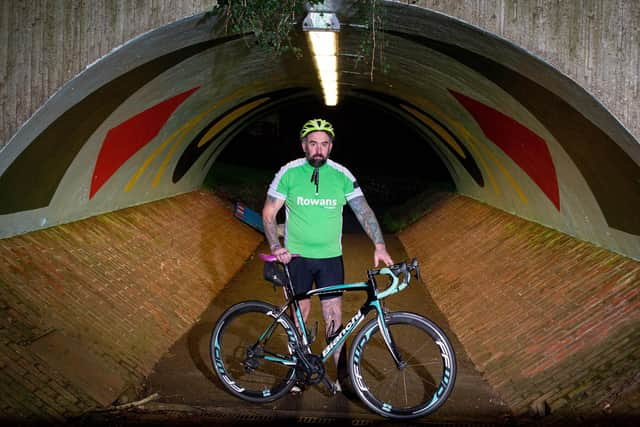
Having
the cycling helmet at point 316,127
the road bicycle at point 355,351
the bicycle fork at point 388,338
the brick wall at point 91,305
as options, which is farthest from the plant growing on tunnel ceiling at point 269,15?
the brick wall at point 91,305

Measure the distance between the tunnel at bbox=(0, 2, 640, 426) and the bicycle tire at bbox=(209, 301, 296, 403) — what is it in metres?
0.87

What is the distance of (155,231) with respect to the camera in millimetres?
10938

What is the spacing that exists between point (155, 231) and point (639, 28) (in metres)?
7.11

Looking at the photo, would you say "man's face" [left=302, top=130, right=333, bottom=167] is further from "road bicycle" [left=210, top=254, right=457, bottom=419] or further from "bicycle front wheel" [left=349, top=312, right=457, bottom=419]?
"bicycle front wheel" [left=349, top=312, right=457, bottom=419]

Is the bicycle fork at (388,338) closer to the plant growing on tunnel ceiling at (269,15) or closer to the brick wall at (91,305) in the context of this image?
the brick wall at (91,305)

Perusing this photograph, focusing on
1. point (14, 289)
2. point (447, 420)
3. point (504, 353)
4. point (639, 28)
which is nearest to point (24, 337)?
point (14, 289)

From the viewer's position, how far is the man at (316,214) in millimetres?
5754

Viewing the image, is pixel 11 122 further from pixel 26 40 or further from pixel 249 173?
pixel 249 173

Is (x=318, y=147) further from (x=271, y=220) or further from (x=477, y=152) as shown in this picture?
(x=477, y=152)

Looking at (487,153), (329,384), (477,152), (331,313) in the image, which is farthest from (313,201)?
(477,152)

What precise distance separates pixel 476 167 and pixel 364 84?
258 centimetres

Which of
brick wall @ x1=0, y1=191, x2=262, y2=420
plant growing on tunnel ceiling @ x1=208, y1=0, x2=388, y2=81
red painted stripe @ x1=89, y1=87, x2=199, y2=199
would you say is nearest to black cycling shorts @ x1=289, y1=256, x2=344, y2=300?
brick wall @ x1=0, y1=191, x2=262, y2=420

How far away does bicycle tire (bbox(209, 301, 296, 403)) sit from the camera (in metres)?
5.71

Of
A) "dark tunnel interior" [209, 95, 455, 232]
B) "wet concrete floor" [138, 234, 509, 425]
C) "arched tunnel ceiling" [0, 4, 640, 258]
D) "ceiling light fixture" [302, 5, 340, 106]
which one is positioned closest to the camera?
"wet concrete floor" [138, 234, 509, 425]
